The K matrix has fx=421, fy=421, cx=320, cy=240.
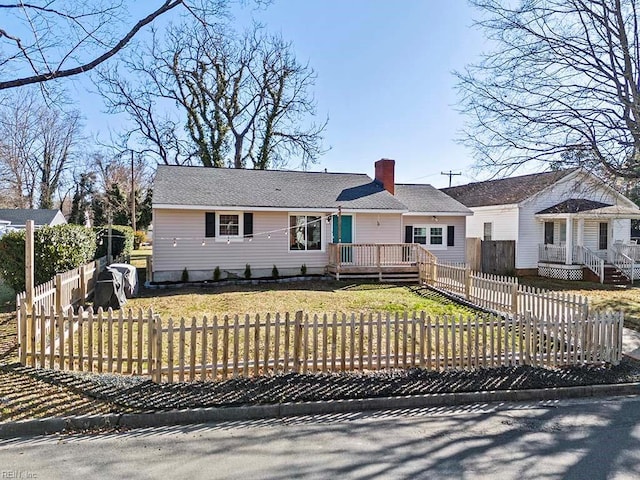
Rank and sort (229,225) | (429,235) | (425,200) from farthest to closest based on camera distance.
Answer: (425,200)
(429,235)
(229,225)

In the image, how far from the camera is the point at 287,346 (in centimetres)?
601

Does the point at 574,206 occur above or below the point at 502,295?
above

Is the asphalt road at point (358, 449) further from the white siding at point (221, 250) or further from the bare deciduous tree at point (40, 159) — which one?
the bare deciduous tree at point (40, 159)

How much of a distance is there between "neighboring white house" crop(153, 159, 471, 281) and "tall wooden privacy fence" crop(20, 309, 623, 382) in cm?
898

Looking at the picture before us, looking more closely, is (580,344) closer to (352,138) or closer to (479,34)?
(479,34)

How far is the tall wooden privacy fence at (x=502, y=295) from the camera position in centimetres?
834

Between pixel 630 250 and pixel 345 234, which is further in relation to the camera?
pixel 630 250

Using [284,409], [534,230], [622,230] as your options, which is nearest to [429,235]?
[534,230]

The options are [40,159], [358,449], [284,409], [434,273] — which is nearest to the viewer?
[358,449]

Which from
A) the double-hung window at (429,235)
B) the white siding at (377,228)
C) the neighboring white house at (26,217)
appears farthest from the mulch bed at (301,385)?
the neighboring white house at (26,217)

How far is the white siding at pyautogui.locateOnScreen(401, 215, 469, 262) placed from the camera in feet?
69.2

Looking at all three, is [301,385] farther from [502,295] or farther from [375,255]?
[375,255]

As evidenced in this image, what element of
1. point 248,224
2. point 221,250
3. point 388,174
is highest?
point 388,174

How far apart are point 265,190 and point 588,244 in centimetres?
1731
